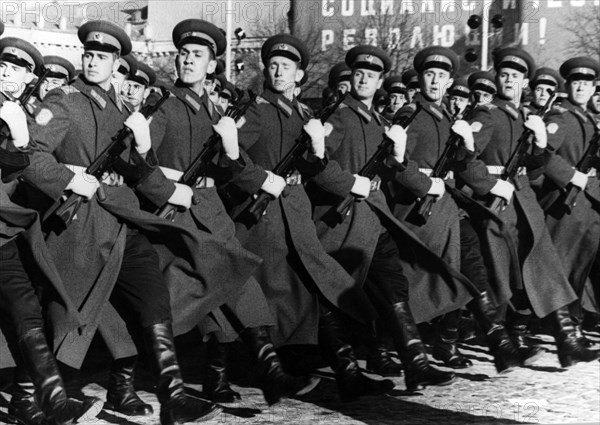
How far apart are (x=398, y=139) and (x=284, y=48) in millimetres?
729

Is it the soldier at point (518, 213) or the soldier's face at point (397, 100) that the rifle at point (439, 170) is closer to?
the soldier at point (518, 213)

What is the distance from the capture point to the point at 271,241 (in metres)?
5.86

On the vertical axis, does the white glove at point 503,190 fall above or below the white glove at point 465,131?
below

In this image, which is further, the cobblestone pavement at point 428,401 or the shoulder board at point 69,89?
the cobblestone pavement at point 428,401

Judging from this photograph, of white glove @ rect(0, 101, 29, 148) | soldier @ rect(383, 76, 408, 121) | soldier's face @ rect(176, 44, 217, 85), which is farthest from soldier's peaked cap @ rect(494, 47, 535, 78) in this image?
white glove @ rect(0, 101, 29, 148)

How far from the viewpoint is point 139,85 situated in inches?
249

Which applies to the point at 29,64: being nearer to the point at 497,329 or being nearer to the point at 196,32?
the point at 196,32

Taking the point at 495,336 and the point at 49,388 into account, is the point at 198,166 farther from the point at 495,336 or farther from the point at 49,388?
the point at 495,336

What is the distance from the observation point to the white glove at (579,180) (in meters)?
7.29

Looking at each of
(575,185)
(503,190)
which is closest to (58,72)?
(503,190)

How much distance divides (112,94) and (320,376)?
73.7 inches

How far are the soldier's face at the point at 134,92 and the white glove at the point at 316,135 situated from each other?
42.7 inches

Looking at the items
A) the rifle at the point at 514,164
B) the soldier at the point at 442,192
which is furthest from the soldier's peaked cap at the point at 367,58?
the rifle at the point at 514,164

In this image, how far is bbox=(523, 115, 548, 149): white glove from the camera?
270 inches
